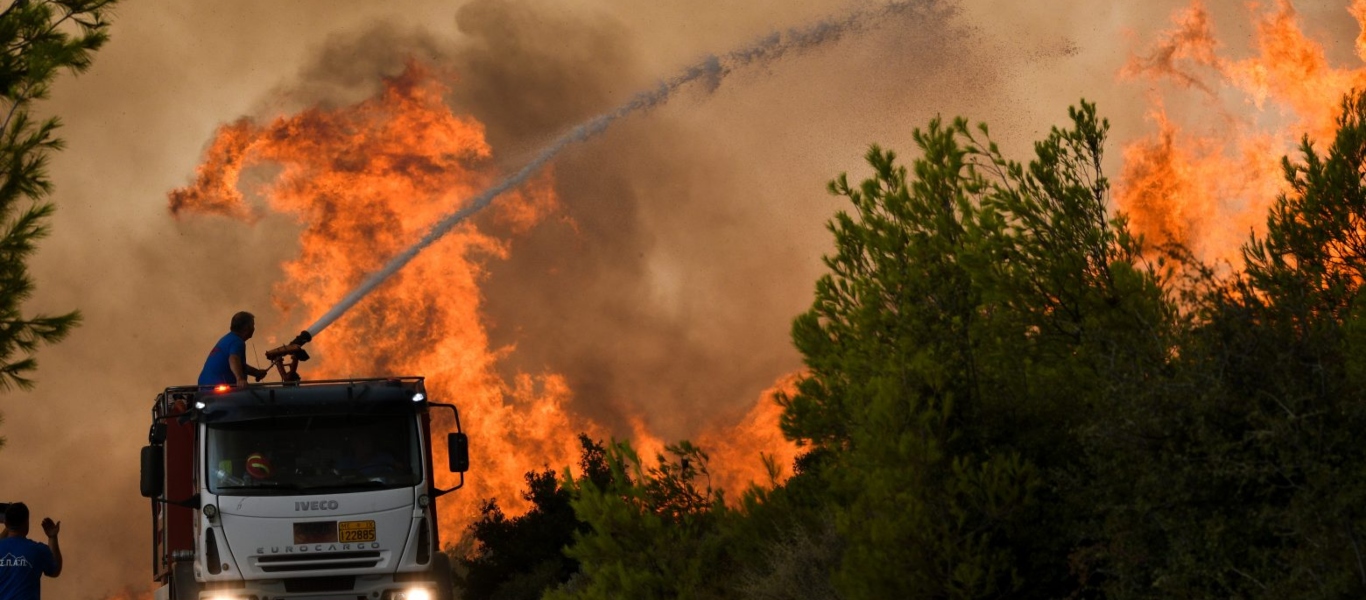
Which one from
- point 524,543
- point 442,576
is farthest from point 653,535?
point 524,543

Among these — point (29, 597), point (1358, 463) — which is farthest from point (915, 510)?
point (29, 597)

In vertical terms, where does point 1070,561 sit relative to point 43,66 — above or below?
below

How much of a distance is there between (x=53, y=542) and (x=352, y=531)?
Result: 11.2ft

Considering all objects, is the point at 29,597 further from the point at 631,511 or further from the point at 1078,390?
the point at 1078,390

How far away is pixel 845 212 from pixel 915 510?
5.42 m

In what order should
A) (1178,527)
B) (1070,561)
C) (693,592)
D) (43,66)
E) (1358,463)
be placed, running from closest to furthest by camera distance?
(1358,463) → (1178,527) → (1070,561) → (693,592) → (43,66)

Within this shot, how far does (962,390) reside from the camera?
15.9m

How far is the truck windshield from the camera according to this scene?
53.0 feet

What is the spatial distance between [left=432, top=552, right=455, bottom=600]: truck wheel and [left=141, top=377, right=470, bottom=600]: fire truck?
0.02m

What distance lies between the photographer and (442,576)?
1678 centimetres

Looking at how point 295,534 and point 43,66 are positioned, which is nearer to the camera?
point 295,534

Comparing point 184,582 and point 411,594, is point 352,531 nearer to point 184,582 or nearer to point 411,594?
point 411,594

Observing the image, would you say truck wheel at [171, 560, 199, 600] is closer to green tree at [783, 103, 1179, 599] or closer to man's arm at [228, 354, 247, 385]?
man's arm at [228, 354, 247, 385]

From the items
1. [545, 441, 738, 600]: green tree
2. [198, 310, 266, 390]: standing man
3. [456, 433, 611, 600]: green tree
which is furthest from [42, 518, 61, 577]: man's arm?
[456, 433, 611, 600]: green tree
